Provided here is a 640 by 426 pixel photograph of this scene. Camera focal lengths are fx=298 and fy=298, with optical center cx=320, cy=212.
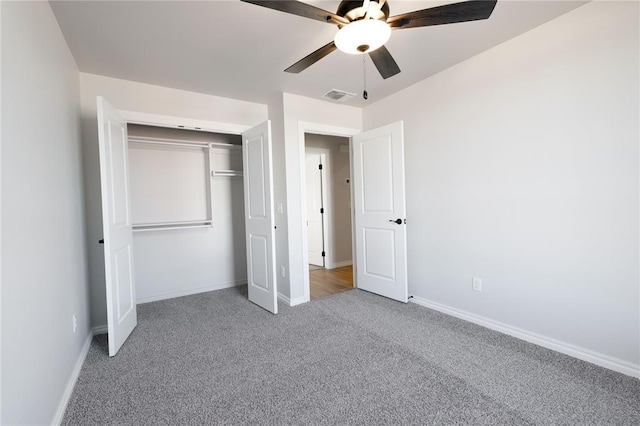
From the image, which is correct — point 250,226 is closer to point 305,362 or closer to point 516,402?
point 305,362

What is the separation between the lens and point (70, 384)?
1.89 m

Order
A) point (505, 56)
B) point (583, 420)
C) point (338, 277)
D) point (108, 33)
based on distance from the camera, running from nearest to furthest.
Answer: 1. point (583, 420)
2. point (108, 33)
3. point (505, 56)
4. point (338, 277)

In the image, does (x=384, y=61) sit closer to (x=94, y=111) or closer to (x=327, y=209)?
(x=94, y=111)

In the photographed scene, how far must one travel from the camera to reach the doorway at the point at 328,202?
520 cm

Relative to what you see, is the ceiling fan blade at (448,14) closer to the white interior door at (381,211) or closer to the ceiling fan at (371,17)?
the ceiling fan at (371,17)

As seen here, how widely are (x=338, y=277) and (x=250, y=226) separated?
1817 mm

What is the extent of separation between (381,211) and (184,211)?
2.53m

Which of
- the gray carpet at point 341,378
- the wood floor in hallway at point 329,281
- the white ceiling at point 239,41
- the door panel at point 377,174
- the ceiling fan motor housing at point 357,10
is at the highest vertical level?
the white ceiling at point 239,41

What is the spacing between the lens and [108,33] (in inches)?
84.7

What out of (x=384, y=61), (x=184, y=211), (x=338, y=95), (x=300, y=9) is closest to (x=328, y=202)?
(x=338, y=95)

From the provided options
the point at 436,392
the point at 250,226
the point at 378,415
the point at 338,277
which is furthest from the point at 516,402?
the point at 338,277

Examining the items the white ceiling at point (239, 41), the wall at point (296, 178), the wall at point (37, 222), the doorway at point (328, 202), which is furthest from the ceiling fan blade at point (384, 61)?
the doorway at point (328, 202)

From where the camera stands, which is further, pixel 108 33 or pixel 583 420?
pixel 108 33

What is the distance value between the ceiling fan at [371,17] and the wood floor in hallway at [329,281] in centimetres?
285
